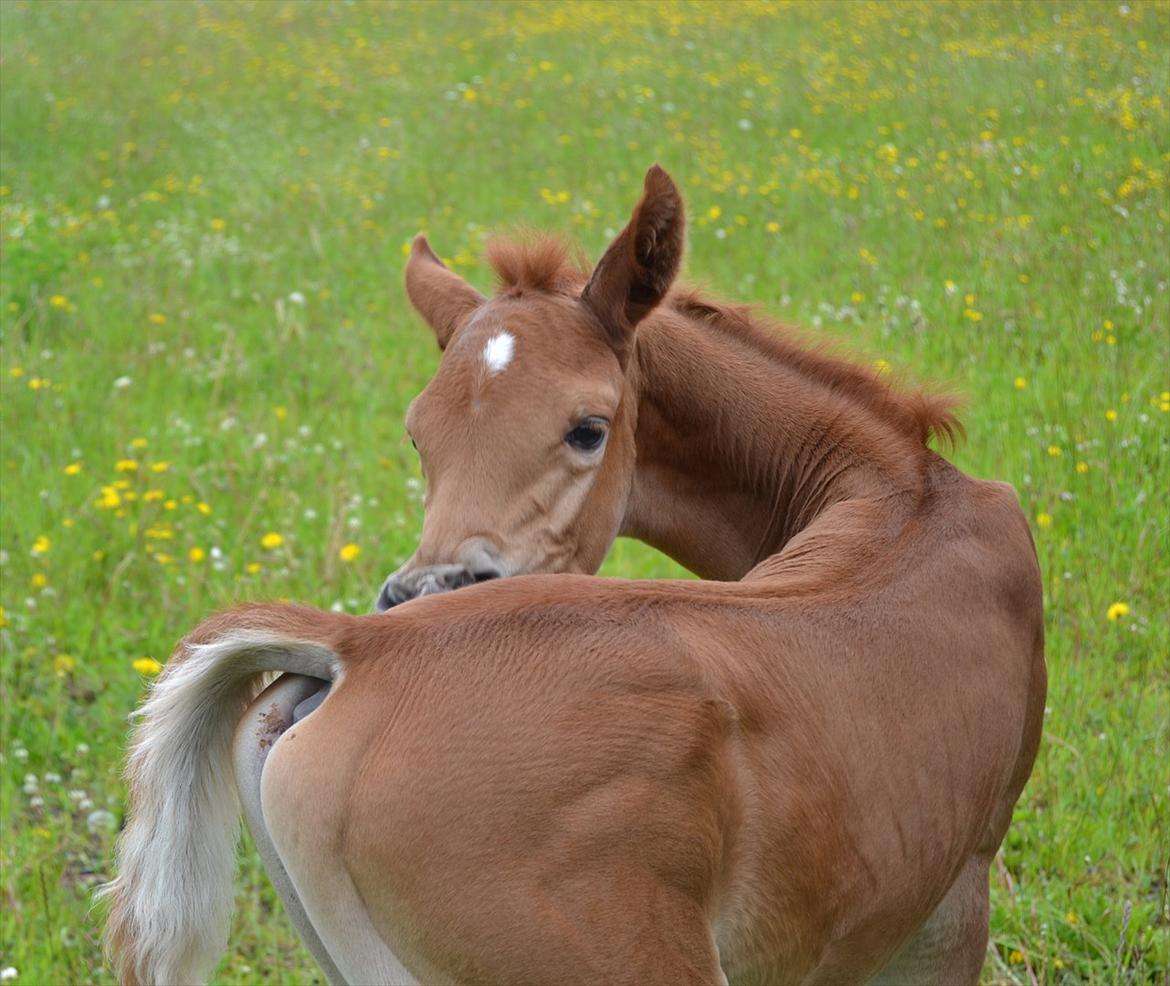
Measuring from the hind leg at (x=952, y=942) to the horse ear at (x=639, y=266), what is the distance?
137 centimetres

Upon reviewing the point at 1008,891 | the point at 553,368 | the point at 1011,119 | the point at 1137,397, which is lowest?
the point at 1008,891

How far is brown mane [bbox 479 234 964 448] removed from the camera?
314 centimetres

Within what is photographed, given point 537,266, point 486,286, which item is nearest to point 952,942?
point 537,266

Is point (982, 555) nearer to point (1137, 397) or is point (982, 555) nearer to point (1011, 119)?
point (1137, 397)

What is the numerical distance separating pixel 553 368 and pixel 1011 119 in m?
6.16

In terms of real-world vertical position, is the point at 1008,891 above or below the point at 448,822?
below

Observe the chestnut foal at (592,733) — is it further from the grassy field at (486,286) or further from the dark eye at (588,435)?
the grassy field at (486,286)

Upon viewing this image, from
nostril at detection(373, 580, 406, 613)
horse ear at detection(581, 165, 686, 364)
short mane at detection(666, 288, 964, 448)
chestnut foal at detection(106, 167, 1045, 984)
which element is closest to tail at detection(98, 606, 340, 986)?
chestnut foal at detection(106, 167, 1045, 984)

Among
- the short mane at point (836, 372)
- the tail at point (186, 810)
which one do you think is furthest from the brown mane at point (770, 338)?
the tail at point (186, 810)

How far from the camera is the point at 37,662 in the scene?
465 centimetres

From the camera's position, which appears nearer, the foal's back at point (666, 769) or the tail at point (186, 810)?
the foal's back at point (666, 769)

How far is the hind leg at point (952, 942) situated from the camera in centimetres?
279

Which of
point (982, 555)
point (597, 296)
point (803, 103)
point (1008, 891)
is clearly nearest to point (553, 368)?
point (597, 296)

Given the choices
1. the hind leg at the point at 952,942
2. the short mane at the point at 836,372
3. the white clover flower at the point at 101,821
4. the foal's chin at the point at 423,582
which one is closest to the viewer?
the foal's chin at the point at 423,582
